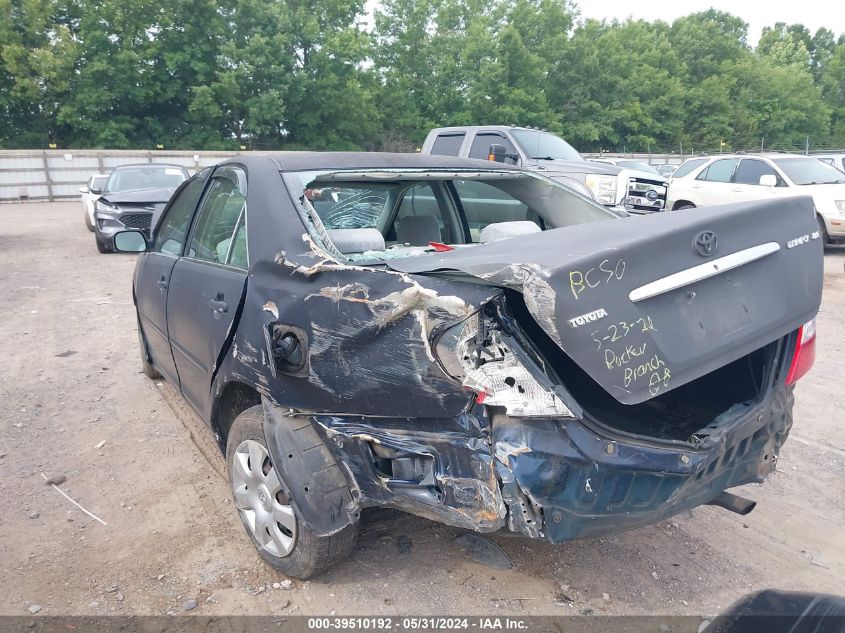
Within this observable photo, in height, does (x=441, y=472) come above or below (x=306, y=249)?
below

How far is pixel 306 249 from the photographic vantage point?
8.45ft

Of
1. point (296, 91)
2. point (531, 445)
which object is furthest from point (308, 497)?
point (296, 91)

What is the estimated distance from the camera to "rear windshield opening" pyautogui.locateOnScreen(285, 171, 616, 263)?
3.29 meters

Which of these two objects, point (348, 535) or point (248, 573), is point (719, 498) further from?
point (248, 573)

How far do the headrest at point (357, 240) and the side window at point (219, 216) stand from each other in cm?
49

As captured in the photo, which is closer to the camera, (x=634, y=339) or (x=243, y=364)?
(x=634, y=339)

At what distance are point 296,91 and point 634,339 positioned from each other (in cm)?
3387

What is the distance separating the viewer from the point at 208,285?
324 centimetres

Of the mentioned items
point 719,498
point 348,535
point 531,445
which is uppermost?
point 531,445

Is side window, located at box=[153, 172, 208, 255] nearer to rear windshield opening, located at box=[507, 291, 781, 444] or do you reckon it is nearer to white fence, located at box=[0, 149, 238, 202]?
rear windshield opening, located at box=[507, 291, 781, 444]

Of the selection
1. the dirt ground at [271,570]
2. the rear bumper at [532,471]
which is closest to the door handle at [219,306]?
the rear bumper at [532,471]

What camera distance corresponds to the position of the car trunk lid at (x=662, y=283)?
6.35 feet

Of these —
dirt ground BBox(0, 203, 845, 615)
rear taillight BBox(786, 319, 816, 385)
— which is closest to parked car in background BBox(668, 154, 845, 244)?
dirt ground BBox(0, 203, 845, 615)

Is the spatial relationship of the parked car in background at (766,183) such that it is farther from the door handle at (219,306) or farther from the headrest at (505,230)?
the door handle at (219,306)
